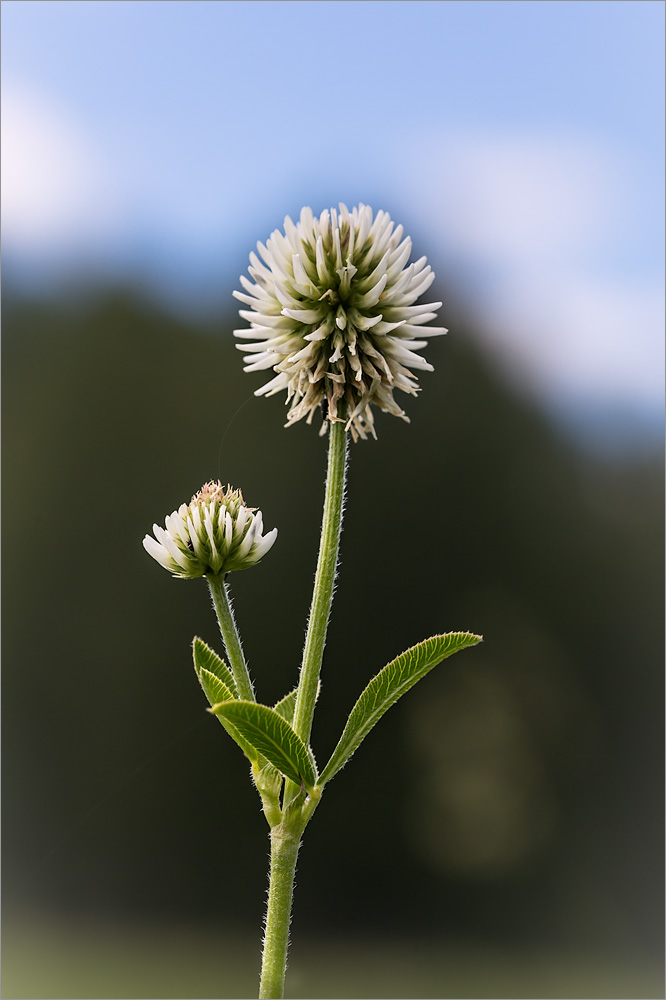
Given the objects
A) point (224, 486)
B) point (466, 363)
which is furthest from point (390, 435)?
point (224, 486)

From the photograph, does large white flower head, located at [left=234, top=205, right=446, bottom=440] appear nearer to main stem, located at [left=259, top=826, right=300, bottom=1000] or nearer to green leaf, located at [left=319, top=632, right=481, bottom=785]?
green leaf, located at [left=319, top=632, right=481, bottom=785]

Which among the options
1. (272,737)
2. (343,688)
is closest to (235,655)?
(272,737)

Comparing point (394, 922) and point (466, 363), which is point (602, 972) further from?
point (466, 363)

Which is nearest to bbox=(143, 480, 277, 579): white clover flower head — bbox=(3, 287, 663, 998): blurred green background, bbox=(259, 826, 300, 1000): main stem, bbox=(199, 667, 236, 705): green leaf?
bbox=(199, 667, 236, 705): green leaf

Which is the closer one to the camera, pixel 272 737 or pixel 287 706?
pixel 272 737

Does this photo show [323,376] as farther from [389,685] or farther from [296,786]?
[296,786]

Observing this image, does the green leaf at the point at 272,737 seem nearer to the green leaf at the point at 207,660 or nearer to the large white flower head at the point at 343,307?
the green leaf at the point at 207,660
